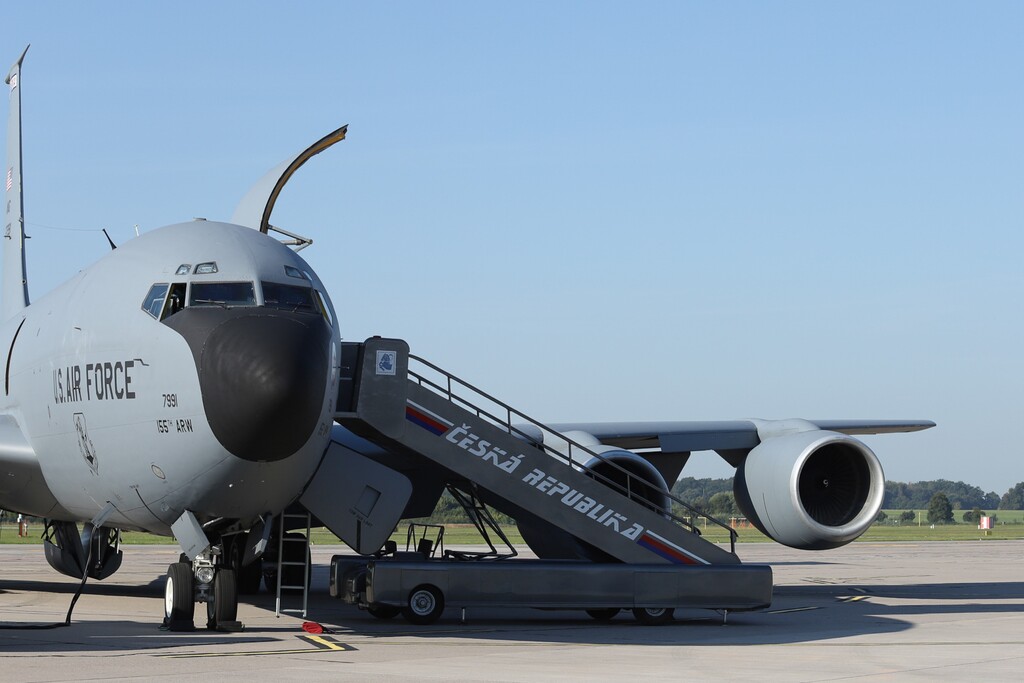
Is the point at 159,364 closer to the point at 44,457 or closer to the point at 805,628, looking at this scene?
the point at 44,457

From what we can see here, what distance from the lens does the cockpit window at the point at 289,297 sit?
1385 cm

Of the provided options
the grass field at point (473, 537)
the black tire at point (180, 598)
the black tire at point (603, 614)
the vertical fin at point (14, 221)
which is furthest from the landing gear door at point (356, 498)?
the grass field at point (473, 537)

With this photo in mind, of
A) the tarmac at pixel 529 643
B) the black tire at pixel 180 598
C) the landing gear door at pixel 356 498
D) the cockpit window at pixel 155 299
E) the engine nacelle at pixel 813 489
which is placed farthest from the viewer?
the engine nacelle at pixel 813 489

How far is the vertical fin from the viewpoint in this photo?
2506 cm

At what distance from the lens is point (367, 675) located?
11.2 m

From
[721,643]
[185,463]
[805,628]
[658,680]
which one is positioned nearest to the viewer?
[658,680]

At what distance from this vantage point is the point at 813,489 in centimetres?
1966

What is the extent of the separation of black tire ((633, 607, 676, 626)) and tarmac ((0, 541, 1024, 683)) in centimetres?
23

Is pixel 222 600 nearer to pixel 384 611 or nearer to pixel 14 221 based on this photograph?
pixel 384 611

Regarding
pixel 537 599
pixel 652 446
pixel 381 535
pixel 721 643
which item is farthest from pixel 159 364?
pixel 652 446

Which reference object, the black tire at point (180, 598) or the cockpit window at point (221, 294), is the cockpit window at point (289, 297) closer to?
the cockpit window at point (221, 294)

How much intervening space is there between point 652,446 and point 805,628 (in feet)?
26.6

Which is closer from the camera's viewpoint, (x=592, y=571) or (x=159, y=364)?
(x=159, y=364)

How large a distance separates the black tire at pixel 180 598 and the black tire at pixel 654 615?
5.64 m
